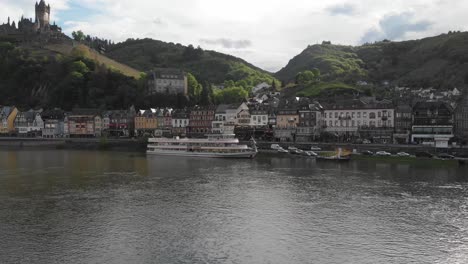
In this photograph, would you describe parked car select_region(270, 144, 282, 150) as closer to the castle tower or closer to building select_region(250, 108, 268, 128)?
building select_region(250, 108, 268, 128)

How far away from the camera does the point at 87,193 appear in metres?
35.5

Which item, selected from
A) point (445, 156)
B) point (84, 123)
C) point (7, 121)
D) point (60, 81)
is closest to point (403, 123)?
point (445, 156)

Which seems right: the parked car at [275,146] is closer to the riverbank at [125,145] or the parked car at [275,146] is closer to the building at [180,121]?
the riverbank at [125,145]

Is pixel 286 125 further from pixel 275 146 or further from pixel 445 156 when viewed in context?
pixel 445 156

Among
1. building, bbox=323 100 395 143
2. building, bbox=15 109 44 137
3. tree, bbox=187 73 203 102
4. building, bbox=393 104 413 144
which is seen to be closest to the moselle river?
building, bbox=393 104 413 144

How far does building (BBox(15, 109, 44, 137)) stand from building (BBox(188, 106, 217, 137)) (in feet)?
120

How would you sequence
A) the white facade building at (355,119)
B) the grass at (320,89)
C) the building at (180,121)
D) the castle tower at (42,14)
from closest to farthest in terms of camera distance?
the white facade building at (355,119) → the building at (180,121) → the grass at (320,89) → the castle tower at (42,14)

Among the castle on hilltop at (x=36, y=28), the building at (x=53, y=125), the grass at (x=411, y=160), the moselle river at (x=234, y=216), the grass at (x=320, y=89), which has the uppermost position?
the castle on hilltop at (x=36, y=28)

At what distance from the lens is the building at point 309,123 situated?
81.9m

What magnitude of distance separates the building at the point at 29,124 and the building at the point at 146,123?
24.1 meters

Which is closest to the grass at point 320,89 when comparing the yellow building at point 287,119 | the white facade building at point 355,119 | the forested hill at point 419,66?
the forested hill at point 419,66

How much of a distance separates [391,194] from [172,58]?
569 ft

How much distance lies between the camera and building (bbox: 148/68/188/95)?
374ft

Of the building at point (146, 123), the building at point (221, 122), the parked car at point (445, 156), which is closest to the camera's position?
the parked car at point (445, 156)
